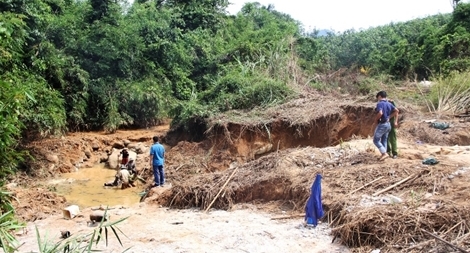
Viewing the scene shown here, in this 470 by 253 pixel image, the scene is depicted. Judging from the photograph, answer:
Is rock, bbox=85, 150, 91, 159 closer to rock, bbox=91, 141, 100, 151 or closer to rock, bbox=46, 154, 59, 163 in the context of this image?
rock, bbox=91, 141, 100, 151

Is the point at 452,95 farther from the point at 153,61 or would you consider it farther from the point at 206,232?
the point at 153,61

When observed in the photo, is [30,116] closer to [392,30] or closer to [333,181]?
[333,181]

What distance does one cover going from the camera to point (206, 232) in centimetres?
718

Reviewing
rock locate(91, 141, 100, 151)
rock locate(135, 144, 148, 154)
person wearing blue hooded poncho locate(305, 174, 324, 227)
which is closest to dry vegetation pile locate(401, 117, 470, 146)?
person wearing blue hooded poncho locate(305, 174, 324, 227)

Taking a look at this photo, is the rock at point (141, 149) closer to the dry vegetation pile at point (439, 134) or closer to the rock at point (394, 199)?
the dry vegetation pile at point (439, 134)

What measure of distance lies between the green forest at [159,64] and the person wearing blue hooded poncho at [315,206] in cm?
765

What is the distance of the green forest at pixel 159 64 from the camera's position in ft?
46.7

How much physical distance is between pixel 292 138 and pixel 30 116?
25.5 feet

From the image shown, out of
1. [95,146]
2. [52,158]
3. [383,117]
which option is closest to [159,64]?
[95,146]

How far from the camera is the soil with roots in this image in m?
6.07

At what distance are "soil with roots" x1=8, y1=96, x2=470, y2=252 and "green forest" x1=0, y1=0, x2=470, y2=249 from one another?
1.40 meters

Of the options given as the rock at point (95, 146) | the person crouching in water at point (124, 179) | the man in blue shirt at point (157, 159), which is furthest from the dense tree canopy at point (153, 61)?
the man in blue shirt at point (157, 159)

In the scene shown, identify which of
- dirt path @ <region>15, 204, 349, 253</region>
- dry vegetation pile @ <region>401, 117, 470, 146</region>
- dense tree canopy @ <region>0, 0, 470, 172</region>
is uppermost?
dense tree canopy @ <region>0, 0, 470, 172</region>

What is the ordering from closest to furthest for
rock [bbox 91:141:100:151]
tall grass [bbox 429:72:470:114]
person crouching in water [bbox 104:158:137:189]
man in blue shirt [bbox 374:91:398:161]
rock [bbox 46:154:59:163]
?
man in blue shirt [bbox 374:91:398:161], person crouching in water [bbox 104:158:137:189], tall grass [bbox 429:72:470:114], rock [bbox 46:154:59:163], rock [bbox 91:141:100:151]
